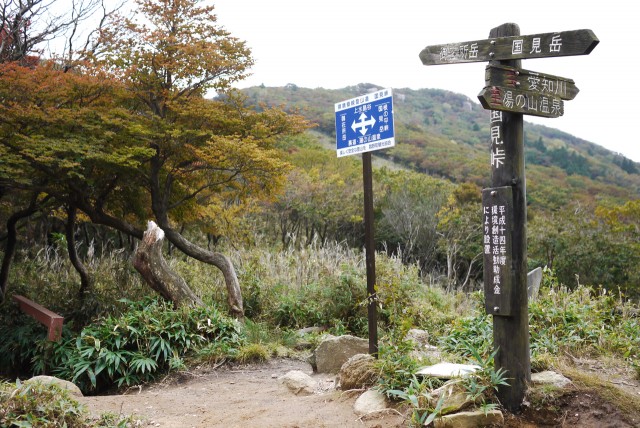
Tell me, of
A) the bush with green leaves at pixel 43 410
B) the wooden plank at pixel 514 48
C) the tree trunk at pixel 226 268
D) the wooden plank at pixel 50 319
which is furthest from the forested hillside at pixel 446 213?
the bush with green leaves at pixel 43 410

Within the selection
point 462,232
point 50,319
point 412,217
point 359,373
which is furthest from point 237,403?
point 412,217

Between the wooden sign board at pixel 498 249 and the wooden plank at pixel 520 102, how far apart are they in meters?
0.50

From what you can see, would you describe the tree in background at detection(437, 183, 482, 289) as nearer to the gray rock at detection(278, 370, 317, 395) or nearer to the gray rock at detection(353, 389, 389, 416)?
the gray rock at detection(278, 370, 317, 395)

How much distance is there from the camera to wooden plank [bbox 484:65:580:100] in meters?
3.38

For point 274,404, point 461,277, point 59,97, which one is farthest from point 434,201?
point 274,404

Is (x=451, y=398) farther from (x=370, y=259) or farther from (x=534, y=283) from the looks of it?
(x=534, y=283)

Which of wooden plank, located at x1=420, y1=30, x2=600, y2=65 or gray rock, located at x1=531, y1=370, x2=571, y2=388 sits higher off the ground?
wooden plank, located at x1=420, y1=30, x2=600, y2=65

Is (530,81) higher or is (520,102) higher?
(530,81)

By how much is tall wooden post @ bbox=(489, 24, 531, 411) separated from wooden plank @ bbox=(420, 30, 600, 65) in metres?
0.09

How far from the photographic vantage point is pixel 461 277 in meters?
19.9

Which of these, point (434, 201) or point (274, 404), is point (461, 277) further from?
point (274, 404)

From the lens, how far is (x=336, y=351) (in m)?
5.41

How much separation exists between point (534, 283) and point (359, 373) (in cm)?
362

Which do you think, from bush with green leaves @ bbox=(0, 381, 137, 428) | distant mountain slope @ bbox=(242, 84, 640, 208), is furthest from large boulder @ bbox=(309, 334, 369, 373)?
distant mountain slope @ bbox=(242, 84, 640, 208)
